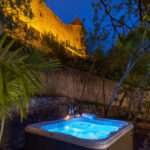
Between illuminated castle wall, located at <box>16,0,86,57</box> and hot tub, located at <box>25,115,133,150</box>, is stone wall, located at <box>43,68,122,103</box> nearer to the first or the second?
illuminated castle wall, located at <box>16,0,86,57</box>

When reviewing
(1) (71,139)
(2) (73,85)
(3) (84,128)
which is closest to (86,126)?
(3) (84,128)

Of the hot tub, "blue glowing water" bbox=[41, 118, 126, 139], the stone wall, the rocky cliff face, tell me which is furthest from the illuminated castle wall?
the hot tub

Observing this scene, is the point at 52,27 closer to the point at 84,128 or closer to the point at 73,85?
the point at 73,85

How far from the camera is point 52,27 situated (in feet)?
23.8

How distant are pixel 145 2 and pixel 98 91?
4.49 m

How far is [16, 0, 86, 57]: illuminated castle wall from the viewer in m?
6.02

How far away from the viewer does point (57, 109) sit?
12.6 ft

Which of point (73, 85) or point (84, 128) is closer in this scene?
point (84, 128)

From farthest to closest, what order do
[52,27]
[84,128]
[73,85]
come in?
[52,27], [73,85], [84,128]

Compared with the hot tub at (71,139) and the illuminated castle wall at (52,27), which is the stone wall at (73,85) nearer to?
the illuminated castle wall at (52,27)

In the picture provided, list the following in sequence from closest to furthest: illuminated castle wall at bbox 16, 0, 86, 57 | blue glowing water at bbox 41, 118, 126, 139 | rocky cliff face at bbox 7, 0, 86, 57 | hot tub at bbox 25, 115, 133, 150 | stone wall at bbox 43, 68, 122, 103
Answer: hot tub at bbox 25, 115, 133, 150
blue glowing water at bbox 41, 118, 126, 139
stone wall at bbox 43, 68, 122, 103
rocky cliff face at bbox 7, 0, 86, 57
illuminated castle wall at bbox 16, 0, 86, 57

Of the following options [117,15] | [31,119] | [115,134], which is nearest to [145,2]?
[115,134]

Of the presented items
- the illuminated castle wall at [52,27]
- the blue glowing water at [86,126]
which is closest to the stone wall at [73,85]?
the illuminated castle wall at [52,27]

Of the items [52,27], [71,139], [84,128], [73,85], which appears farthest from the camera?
[52,27]
